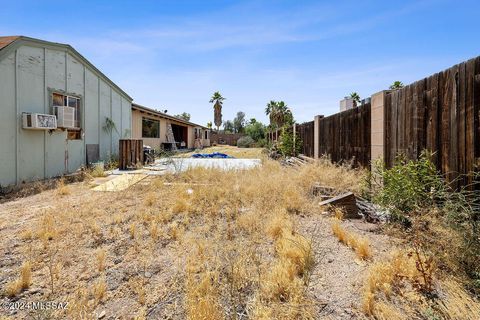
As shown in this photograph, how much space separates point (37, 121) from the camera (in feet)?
24.6

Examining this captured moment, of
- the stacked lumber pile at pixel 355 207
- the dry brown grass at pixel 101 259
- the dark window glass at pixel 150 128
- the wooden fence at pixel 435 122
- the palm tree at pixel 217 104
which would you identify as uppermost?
the palm tree at pixel 217 104

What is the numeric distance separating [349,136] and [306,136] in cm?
463

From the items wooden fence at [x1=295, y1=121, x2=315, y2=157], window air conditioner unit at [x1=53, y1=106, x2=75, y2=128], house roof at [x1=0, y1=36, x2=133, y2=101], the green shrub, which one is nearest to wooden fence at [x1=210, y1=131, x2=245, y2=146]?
wooden fence at [x1=295, y1=121, x2=315, y2=157]

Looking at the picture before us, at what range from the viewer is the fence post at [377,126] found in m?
4.71

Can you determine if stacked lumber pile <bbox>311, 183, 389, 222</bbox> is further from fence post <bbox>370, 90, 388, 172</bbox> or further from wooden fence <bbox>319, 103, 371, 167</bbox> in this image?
wooden fence <bbox>319, 103, 371, 167</bbox>

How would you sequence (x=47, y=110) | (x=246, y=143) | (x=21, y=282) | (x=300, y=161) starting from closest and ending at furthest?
1. (x=21, y=282)
2. (x=47, y=110)
3. (x=300, y=161)
4. (x=246, y=143)

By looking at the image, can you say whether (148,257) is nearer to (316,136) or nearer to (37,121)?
(37,121)

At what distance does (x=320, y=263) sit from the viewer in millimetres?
2703

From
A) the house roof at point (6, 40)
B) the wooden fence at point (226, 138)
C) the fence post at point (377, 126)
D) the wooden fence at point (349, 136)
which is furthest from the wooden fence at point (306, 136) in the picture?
the wooden fence at point (226, 138)

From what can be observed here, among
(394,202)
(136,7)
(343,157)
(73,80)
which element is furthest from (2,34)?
(394,202)

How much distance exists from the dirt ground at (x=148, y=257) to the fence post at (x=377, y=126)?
166 cm

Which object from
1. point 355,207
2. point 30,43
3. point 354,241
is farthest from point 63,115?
point 354,241

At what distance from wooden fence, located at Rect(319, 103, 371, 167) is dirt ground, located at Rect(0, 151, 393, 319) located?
2.20 meters

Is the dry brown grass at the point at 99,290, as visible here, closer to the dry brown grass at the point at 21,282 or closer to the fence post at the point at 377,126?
the dry brown grass at the point at 21,282
